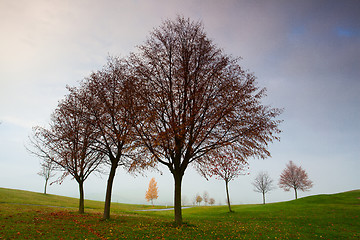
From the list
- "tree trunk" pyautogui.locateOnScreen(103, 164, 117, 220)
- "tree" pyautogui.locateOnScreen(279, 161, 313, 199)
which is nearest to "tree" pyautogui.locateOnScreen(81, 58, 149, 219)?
"tree trunk" pyautogui.locateOnScreen(103, 164, 117, 220)

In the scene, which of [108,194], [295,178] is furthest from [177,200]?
[295,178]

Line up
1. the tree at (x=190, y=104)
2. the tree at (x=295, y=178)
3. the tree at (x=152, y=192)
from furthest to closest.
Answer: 1. the tree at (x=152, y=192)
2. the tree at (x=295, y=178)
3. the tree at (x=190, y=104)

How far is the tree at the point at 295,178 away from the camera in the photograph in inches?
2341

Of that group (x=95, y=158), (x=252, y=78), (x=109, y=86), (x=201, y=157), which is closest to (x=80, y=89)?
(x=109, y=86)

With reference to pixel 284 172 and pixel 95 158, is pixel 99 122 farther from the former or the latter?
pixel 284 172

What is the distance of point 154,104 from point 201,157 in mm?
6207

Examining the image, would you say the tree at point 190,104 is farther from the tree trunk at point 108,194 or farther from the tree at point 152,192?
the tree at point 152,192

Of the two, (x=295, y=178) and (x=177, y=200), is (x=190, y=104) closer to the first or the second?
(x=177, y=200)

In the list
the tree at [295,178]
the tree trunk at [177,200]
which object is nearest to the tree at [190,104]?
the tree trunk at [177,200]

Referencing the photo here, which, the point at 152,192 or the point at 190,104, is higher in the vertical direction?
the point at 190,104

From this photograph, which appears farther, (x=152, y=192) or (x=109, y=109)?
(x=152, y=192)

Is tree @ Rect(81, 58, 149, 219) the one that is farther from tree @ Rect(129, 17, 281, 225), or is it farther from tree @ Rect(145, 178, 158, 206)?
tree @ Rect(145, 178, 158, 206)

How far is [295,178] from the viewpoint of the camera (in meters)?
59.7

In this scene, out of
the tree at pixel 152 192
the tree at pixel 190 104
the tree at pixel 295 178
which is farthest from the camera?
the tree at pixel 152 192
